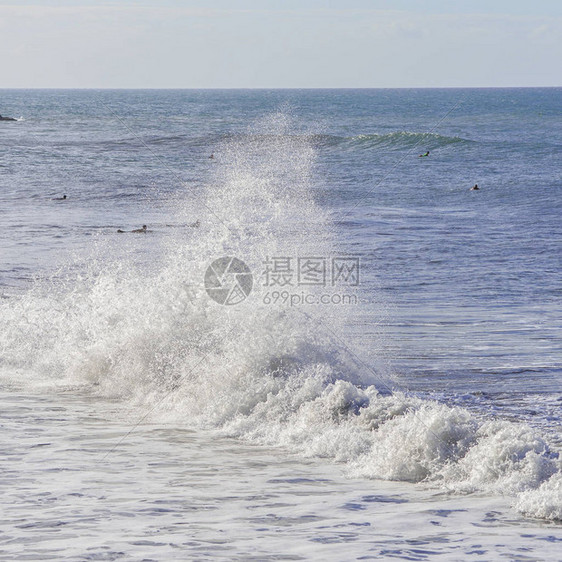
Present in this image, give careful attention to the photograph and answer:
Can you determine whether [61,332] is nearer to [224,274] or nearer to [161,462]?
[224,274]

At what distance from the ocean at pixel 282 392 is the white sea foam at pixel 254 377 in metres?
0.02

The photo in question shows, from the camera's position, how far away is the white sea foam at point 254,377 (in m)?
6.20

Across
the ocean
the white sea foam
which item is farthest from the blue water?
the white sea foam

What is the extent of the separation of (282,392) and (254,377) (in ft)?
1.53

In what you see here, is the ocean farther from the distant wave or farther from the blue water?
the distant wave

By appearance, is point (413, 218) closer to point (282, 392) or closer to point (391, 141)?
point (282, 392)

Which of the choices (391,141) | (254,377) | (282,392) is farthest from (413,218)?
(391,141)

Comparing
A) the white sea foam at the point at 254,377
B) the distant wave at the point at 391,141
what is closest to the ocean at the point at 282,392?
the white sea foam at the point at 254,377

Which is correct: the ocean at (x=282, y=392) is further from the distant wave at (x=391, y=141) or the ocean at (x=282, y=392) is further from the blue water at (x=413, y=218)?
the distant wave at (x=391, y=141)

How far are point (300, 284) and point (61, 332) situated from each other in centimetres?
308

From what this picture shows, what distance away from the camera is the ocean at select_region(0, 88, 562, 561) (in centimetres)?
521

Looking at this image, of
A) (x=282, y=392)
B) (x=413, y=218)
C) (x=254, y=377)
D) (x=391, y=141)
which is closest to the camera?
(x=282, y=392)

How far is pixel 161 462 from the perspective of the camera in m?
6.45

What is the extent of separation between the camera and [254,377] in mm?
8148
